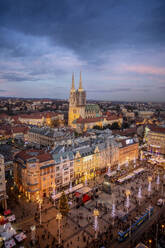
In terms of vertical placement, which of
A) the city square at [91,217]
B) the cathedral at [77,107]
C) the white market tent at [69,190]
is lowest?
the city square at [91,217]

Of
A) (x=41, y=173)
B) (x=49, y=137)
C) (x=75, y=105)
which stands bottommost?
(x=41, y=173)

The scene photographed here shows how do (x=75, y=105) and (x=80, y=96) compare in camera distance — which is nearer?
(x=75, y=105)

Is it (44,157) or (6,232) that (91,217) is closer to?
(6,232)

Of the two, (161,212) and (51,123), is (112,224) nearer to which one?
(161,212)

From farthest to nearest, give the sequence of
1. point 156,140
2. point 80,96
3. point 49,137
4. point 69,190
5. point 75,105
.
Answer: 1. point 80,96
2. point 75,105
3. point 156,140
4. point 49,137
5. point 69,190

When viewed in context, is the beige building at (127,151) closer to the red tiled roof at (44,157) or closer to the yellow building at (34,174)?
the red tiled roof at (44,157)

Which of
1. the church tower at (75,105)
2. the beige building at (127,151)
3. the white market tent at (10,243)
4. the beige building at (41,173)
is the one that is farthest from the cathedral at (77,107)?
the white market tent at (10,243)

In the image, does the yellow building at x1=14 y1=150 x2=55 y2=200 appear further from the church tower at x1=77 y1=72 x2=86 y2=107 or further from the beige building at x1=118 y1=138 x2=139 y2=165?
the church tower at x1=77 y1=72 x2=86 y2=107

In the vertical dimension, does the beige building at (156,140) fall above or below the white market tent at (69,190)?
above

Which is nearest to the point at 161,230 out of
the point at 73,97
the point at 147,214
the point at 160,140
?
the point at 147,214

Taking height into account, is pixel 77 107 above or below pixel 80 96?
below

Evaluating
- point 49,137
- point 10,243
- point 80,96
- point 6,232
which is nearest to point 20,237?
point 10,243

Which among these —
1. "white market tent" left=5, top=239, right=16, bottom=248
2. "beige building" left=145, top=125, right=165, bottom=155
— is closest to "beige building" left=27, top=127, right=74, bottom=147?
"beige building" left=145, top=125, right=165, bottom=155
